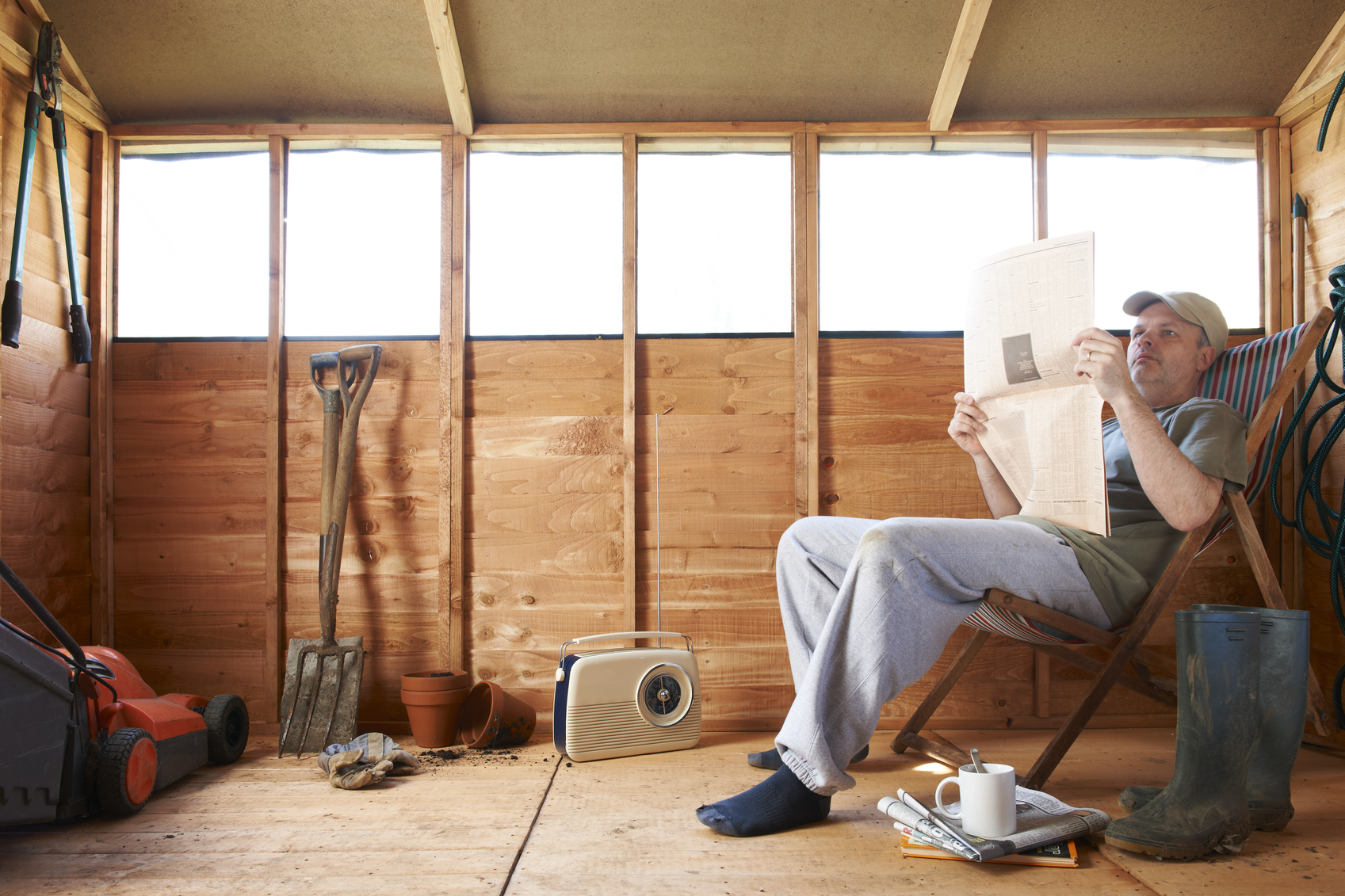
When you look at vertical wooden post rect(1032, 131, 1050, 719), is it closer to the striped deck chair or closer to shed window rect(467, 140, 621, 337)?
the striped deck chair

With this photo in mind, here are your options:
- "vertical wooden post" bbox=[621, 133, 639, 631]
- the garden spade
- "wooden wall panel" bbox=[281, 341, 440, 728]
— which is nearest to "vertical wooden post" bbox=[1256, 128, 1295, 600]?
"vertical wooden post" bbox=[621, 133, 639, 631]

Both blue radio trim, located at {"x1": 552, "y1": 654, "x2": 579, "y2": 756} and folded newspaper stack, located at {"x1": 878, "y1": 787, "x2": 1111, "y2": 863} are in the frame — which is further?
blue radio trim, located at {"x1": 552, "y1": 654, "x2": 579, "y2": 756}

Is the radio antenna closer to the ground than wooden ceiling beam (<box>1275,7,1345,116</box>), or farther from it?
closer to the ground

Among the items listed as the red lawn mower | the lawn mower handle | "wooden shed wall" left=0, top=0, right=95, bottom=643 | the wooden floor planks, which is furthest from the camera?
"wooden shed wall" left=0, top=0, right=95, bottom=643

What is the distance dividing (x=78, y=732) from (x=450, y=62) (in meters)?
1.87

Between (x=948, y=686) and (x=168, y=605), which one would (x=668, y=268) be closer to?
(x=948, y=686)

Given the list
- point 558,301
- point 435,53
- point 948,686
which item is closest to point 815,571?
point 948,686

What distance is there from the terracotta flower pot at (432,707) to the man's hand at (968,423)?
149cm

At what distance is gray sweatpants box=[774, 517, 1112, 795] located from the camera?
1425 mm

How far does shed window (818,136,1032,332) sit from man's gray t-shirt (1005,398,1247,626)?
83 centimetres

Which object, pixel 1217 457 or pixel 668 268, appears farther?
pixel 668 268

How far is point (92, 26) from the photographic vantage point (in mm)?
2244

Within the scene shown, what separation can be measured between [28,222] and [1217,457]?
9.83 ft

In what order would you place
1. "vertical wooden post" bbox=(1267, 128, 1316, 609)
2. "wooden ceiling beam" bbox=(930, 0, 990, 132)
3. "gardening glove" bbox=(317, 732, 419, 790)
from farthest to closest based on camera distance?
"vertical wooden post" bbox=(1267, 128, 1316, 609) → "wooden ceiling beam" bbox=(930, 0, 990, 132) → "gardening glove" bbox=(317, 732, 419, 790)
